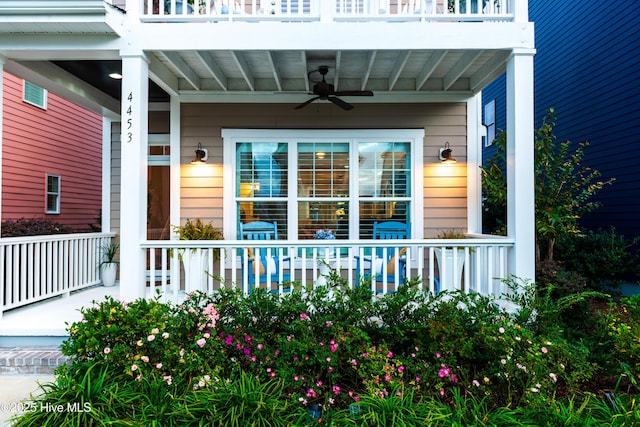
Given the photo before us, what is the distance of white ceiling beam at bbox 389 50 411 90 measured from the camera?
4.32 m

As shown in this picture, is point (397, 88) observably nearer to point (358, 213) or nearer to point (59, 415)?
point (358, 213)

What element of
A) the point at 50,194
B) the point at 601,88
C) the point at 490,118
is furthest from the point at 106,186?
the point at 490,118

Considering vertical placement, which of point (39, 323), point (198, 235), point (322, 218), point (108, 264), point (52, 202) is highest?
point (52, 202)

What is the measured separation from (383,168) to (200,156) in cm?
258

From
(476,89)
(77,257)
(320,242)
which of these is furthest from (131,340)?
(476,89)

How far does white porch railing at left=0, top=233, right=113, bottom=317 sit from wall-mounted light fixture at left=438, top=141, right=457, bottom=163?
202 inches

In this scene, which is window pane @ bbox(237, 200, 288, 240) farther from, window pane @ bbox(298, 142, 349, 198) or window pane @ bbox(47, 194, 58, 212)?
window pane @ bbox(47, 194, 58, 212)

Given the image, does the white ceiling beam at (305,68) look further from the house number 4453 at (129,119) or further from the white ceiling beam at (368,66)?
the house number 4453 at (129,119)

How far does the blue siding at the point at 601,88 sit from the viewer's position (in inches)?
254

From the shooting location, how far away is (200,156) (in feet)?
17.9

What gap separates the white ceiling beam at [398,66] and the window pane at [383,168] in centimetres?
85

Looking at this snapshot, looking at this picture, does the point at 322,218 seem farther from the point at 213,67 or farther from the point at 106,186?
the point at 106,186

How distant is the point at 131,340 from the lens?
294cm

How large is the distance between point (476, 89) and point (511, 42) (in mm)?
1600
